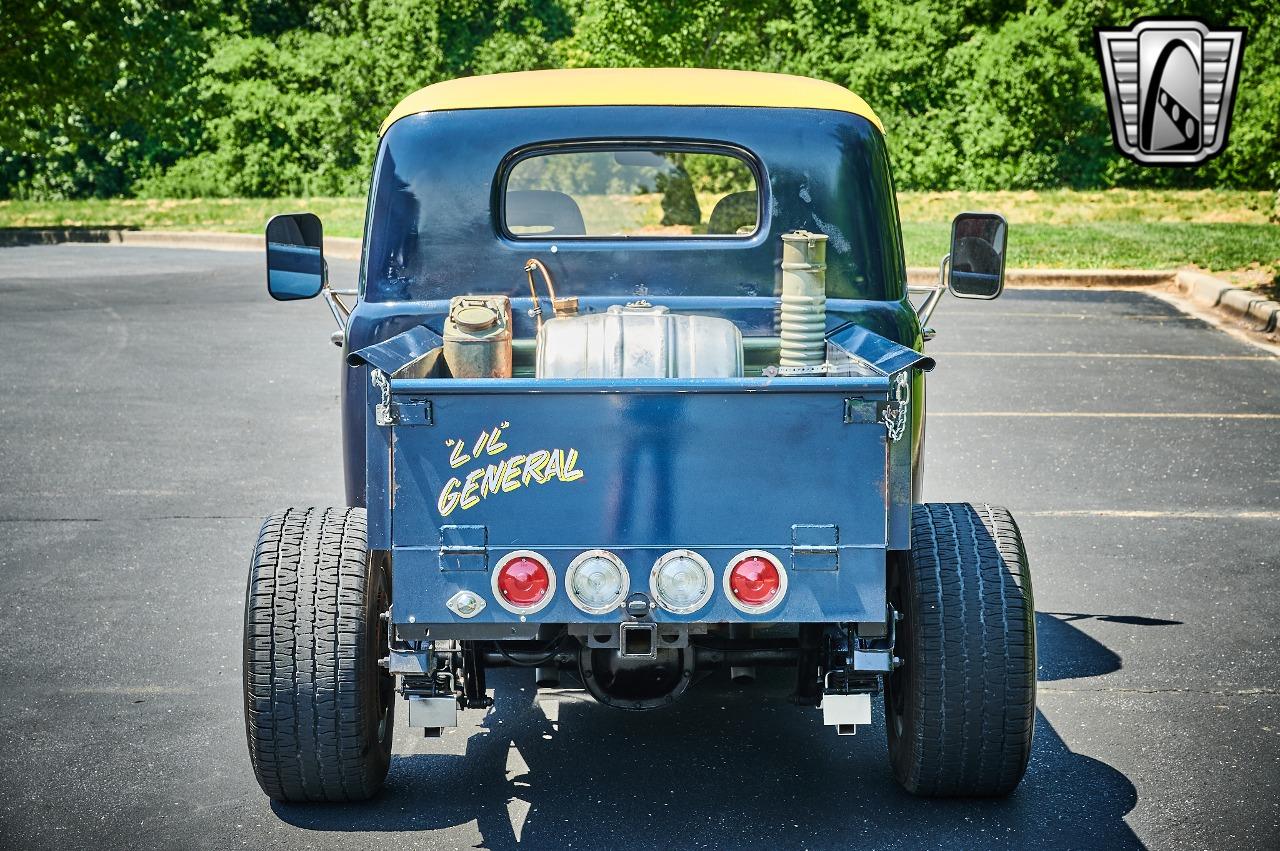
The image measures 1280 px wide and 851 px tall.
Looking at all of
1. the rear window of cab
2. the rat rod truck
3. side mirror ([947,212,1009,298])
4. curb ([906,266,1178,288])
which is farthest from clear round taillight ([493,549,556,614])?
curb ([906,266,1178,288])

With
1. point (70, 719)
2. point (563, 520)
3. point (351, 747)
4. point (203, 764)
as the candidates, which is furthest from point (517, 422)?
point (70, 719)

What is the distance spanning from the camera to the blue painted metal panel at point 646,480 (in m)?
3.52

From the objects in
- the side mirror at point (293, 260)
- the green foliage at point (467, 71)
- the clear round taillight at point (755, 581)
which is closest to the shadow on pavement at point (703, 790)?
the clear round taillight at point (755, 581)

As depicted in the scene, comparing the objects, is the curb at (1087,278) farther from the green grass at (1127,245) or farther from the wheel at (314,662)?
the wheel at (314,662)

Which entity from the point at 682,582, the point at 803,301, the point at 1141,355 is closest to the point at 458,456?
the point at 682,582

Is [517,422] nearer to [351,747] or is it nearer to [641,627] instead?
[641,627]

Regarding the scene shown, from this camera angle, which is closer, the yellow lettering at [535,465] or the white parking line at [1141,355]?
the yellow lettering at [535,465]

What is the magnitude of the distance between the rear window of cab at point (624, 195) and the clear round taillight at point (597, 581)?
5.62 ft

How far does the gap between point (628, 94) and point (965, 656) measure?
2200mm

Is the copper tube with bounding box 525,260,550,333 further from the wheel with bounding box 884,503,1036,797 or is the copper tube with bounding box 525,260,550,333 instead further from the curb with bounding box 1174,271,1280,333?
the curb with bounding box 1174,271,1280,333

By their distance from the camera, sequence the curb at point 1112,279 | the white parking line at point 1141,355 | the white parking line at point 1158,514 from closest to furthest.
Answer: the white parking line at point 1158,514 → the white parking line at point 1141,355 → the curb at point 1112,279

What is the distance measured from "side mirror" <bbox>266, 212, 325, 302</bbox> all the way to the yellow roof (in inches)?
19.7

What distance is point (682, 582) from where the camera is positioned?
360cm

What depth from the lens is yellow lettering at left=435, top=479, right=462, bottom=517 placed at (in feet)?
11.6
